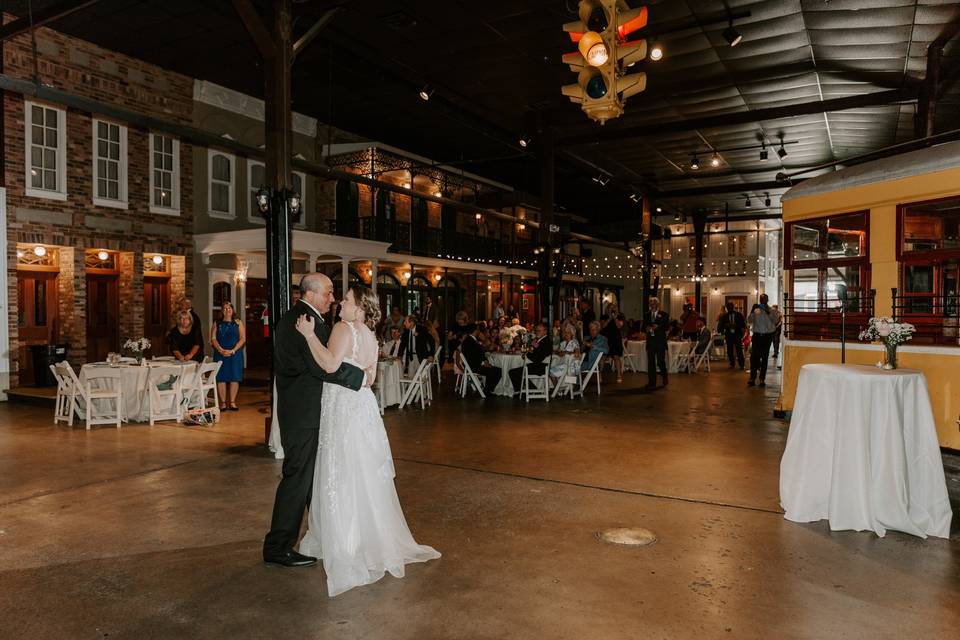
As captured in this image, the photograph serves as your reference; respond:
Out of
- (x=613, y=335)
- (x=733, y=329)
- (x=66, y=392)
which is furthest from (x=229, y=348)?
(x=733, y=329)

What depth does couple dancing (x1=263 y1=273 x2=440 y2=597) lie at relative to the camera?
3559mm

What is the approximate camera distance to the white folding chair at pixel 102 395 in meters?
8.13

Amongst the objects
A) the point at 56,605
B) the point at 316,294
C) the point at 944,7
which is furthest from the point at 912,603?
the point at 944,7

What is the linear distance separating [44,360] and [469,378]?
743cm

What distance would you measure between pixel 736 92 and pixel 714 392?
5710 mm

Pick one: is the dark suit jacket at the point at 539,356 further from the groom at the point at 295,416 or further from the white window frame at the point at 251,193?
the white window frame at the point at 251,193

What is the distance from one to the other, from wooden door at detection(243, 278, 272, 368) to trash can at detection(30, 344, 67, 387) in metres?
4.63

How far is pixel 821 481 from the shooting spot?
14.8 feet

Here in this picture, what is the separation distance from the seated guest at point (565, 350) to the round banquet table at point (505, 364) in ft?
2.04

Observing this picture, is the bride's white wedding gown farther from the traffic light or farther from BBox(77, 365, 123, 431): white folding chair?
BBox(77, 365, 123, 431): white folding chair

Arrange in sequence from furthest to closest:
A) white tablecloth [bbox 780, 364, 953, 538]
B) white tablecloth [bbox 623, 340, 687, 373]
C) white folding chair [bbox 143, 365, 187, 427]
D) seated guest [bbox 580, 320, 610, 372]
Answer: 1. white tablecloth [bbox 623, 340, 687, 373]
2. seated guest [bbox 580, 320, 610, 372]
3. white folding chair [bbox 143, 365, 187, 427]
4. white tablecloth [bbox 780, 364, 953, 538]

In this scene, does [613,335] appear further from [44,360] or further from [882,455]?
[44,360]

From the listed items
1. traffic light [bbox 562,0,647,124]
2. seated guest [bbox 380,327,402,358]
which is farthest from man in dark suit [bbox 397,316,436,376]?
traffic light [bbox 562,0,647,124]

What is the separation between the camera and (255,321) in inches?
620
